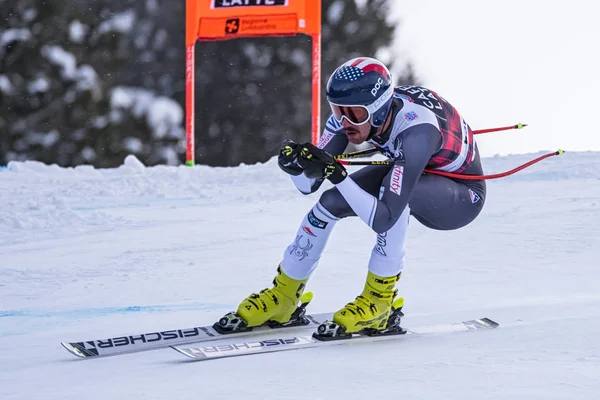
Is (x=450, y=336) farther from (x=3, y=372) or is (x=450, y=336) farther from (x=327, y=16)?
(x=327, y=16)

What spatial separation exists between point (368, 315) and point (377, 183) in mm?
531

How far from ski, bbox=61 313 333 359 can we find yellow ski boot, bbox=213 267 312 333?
0.02 m

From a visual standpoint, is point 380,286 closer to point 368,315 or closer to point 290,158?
point 368,315

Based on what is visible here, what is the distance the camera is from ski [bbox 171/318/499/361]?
3.34 metres

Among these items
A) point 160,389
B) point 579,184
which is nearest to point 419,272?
point 160,389

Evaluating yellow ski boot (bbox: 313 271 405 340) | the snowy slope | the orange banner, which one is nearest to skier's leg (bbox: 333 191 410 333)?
yellow ski boot (bbox: 313 271 405 340)

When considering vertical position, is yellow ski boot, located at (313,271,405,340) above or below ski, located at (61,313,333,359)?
above

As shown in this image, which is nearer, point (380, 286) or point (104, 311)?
point (380, 286)

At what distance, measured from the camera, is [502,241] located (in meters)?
6.19

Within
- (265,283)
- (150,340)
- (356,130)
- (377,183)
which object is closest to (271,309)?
(150,340)

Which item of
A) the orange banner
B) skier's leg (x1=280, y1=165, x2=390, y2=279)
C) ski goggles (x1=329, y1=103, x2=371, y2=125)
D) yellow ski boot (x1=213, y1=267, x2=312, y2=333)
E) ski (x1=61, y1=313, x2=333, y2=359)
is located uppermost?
the orange banner

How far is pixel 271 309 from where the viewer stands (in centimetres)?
380

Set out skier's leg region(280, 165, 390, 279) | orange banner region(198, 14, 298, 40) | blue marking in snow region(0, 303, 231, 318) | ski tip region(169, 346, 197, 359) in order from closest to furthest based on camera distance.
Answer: ski tip region(169, 346, 197, 359) < skier's leg region(280, 165, 390, 279) < blue marking in snow region(0, 303, 231, 318) < orange banner region(198, 14, 298, 40)

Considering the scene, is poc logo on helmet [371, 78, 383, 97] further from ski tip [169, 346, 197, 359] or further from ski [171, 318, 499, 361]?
ski tip [169, 346, 197, 359]
